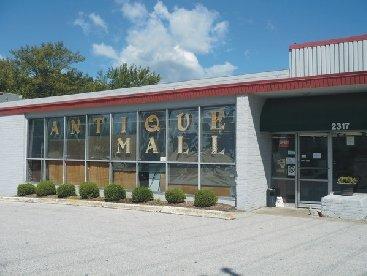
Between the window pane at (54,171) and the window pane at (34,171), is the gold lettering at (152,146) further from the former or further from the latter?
the window pane at (34,171)

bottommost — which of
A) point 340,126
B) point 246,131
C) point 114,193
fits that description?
point 114,193

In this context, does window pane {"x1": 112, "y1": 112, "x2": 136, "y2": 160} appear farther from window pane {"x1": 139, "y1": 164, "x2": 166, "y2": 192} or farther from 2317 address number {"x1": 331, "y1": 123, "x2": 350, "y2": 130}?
2317 address number {"x1": 331, "y1": 123, "x2": 350, "y2": 130}

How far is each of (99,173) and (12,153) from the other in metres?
4.97

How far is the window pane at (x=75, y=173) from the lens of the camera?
18109 mm

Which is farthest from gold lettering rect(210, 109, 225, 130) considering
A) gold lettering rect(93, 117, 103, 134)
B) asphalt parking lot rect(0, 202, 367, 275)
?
gold lettering rect(93, 117, 103, 134)

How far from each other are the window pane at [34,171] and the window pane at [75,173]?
1.61 meters

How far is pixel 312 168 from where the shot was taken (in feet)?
46.5

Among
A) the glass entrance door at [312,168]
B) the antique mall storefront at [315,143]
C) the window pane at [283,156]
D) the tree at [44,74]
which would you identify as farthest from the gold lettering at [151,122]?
the tree at [44,74]

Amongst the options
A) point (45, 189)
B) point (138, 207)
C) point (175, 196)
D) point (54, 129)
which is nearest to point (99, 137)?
point (54, 129)

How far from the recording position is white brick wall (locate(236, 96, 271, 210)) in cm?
1377

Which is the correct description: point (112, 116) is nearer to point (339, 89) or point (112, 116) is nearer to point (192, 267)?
point (339, 89)

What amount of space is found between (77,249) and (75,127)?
33.8 feet

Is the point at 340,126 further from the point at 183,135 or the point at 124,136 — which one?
the point at 124,136

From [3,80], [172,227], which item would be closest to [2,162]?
[172,227]
